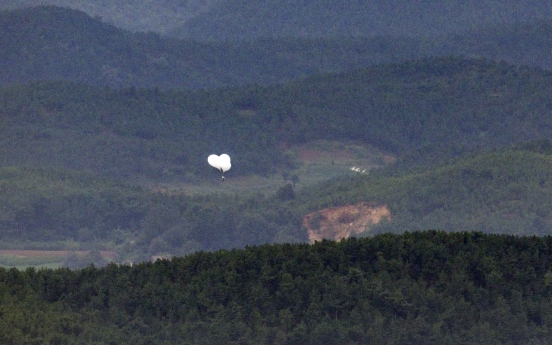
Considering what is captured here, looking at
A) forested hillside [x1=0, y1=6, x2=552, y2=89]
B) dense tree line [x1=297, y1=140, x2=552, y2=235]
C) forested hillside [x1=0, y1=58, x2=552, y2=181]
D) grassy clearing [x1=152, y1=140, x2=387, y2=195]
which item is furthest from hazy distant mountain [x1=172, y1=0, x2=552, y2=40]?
dense tree line [x1=297, y1=140, x2=552, y2=235]

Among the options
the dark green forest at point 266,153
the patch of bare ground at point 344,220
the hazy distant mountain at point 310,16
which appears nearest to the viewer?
Result: the patch of bare ground at point 344,220

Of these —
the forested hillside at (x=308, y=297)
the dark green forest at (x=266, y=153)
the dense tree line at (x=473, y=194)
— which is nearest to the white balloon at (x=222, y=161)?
the forested hillside at (x=308, y=297)

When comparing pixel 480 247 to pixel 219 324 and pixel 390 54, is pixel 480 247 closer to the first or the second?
pixel 219 324

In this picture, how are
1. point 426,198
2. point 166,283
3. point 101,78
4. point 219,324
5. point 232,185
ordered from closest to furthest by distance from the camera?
point 219,324, point 166,283, point 426,198, point 232,185, point 101,78

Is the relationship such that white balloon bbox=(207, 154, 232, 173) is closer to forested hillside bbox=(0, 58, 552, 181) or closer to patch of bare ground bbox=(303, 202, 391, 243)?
patch of bare ground bbox=(303, 202, 391, 243)

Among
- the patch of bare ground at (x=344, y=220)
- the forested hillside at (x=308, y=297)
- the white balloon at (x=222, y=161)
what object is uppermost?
the patch of bare ground at (x=344, y=220)

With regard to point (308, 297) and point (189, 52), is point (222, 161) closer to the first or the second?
point (308, 297)

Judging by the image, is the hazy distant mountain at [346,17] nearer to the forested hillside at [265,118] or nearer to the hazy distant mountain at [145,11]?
the hazy distant mountain at [145,11]

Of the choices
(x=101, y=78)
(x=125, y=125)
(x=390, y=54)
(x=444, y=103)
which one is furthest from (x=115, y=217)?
(x=390, y=54)
